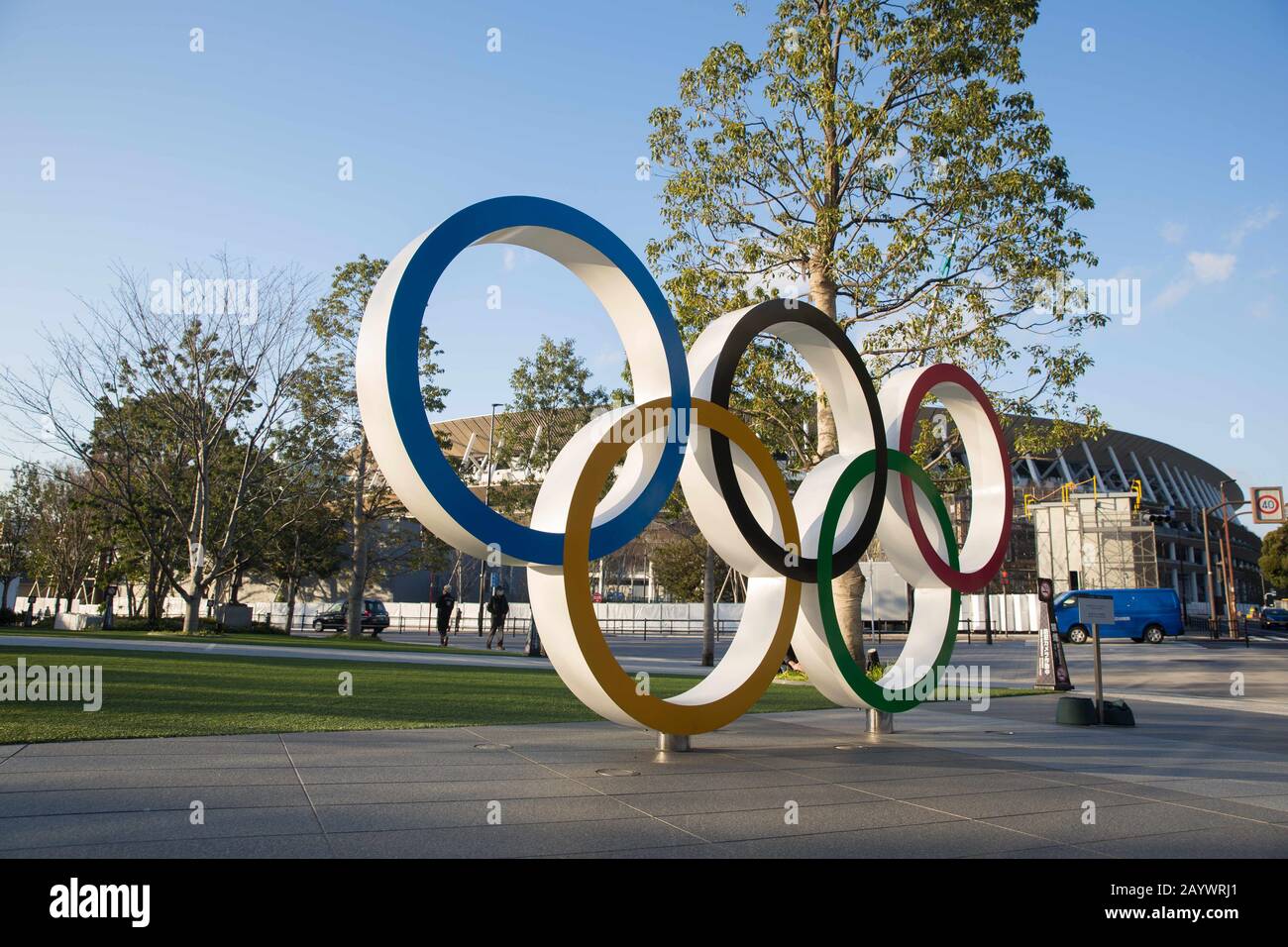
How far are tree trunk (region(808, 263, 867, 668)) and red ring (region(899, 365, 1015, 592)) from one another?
4.26 m

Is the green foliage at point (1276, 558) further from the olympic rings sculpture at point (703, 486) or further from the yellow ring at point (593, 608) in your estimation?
the yellow ring at point (593, 608)

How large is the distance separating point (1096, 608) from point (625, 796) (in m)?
6.94

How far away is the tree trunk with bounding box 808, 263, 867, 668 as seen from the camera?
14.7 metres

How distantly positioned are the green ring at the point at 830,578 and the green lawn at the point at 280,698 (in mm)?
3102

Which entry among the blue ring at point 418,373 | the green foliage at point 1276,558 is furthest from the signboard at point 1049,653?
the green foliage at point 1276,558

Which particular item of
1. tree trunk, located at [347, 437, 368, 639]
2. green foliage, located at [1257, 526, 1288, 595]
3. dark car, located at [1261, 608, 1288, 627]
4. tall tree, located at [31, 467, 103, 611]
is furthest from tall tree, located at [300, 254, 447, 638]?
green foliage, located at [1257, 526, 1288, 595]

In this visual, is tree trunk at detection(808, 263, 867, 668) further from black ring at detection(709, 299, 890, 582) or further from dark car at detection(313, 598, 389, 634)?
dark car at detection(313, 598, 389, 634)

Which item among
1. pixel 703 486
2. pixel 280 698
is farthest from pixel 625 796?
pixel 280 698

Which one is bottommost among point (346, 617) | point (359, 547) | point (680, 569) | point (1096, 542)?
point (346, 617)

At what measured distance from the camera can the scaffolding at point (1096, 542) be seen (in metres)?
48.1

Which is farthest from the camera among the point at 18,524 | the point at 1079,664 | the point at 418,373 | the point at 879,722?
the point at 18,524

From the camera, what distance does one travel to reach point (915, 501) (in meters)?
9.89

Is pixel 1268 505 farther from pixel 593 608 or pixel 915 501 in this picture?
pixel 593 608
